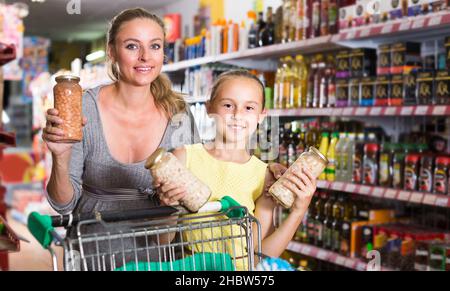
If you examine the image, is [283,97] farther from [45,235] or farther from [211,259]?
[45,235]

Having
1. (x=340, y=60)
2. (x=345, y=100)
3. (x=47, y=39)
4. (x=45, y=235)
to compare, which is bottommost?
(x=45, y=235)

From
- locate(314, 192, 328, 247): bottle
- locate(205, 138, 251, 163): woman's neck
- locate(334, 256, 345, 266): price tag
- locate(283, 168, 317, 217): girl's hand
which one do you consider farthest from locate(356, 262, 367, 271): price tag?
locate(283, 168, 317, 217): girl's hand

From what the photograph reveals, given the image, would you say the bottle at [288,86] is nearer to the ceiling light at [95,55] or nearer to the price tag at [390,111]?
the price tag at [390,111]

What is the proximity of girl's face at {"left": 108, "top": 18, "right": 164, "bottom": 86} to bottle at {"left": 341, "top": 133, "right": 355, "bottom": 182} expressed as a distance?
79.2 inches

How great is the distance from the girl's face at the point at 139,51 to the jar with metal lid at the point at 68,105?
0.84 feet

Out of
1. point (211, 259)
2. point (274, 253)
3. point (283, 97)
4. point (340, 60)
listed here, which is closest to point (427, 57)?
point (340, 60)

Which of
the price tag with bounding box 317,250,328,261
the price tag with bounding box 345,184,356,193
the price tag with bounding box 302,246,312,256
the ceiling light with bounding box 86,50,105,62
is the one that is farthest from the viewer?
the price tag with bounding box 302,246,312,256

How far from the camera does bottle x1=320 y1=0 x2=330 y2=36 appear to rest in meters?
3.67

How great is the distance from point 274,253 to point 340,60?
86.0 inches

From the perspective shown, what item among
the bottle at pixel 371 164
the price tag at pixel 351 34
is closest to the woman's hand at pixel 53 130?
the bottle at pixel 371 164

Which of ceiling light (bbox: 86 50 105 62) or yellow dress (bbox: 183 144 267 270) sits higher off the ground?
ceiling light (bbox: 86 50 105 62)

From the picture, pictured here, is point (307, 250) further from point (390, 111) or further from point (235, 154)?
point (235, 154)

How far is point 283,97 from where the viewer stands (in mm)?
3891

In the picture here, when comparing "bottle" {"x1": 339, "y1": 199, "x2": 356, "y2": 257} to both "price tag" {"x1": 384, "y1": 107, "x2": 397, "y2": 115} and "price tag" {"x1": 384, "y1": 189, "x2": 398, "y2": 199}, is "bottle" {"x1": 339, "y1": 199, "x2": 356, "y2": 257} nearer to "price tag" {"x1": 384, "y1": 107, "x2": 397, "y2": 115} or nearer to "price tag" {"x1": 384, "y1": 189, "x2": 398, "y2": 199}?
"price tag" {"x1": 384, "y1": 189, "x2": 398, "y2": 199}
